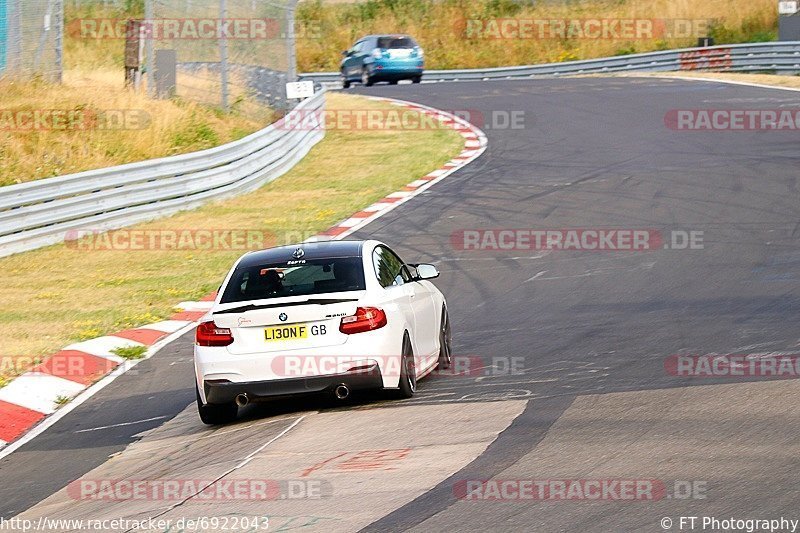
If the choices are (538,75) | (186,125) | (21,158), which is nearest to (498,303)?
(21,158)

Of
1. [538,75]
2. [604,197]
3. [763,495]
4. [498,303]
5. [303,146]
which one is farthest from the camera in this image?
[538,75]

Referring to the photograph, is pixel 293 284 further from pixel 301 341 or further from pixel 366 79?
pixel 366 79

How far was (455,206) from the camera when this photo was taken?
802 inches

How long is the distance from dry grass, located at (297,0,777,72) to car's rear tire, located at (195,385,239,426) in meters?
44.0

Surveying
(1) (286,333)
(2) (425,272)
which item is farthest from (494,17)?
(1) (286,333)

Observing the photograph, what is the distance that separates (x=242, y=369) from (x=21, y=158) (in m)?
13.8

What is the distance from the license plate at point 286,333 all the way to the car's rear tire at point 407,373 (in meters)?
0.80

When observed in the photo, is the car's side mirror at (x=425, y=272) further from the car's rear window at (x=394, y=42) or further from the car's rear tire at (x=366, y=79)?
the car's rear tire at (x=366, y=79)

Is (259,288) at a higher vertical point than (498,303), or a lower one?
higher

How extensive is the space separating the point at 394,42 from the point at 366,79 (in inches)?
75.0

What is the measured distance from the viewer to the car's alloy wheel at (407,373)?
970 cm

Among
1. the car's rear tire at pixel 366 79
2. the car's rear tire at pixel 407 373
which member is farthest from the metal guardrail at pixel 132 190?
the car's rear tire at pixel 366 79

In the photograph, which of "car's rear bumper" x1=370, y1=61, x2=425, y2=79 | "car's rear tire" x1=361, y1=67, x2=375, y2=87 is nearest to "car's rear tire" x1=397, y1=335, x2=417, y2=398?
"car's rear bumper" x1=370, y1=61, x2=425, y2=79

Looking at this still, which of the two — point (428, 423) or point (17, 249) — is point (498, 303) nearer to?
point (428, 423)
